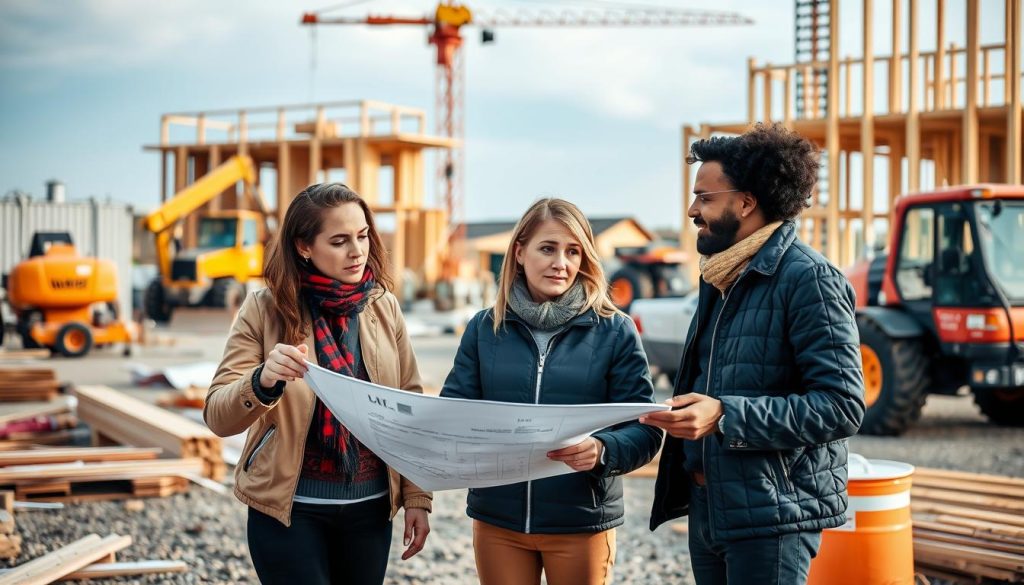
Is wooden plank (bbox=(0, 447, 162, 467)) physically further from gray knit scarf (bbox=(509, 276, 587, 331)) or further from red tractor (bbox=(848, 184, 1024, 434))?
red tractor (bbox=(848, 184, 1024, 434))

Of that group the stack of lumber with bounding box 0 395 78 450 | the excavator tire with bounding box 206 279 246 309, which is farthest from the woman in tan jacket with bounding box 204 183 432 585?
the excavator tire with bounding box 206 279 246 309

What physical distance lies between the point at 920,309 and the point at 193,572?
6.81 m

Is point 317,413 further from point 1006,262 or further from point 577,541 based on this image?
point 1006,262

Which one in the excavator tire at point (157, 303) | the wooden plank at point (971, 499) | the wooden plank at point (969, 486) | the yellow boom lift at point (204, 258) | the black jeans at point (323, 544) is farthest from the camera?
the excavator tire at point (157, 303)

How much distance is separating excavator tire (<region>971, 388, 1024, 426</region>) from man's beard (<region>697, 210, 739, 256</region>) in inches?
336

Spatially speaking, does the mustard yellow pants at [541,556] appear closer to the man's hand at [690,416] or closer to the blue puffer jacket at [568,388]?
the blue puffer jacket at [568,388]

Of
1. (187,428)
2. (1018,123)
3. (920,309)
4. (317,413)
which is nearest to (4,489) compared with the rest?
(187,428)

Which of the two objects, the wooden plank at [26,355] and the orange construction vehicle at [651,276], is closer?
the wooden plank at [26,355]

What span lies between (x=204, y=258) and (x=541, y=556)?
878 inches

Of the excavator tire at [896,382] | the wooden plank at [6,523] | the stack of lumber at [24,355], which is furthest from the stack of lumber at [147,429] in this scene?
the stack of lumber at [24,355]

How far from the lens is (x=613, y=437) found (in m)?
2.76

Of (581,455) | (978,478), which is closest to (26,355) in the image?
(978,478)

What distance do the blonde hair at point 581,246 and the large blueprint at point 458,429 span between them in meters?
0.48

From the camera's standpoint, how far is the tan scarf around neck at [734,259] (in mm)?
2689
